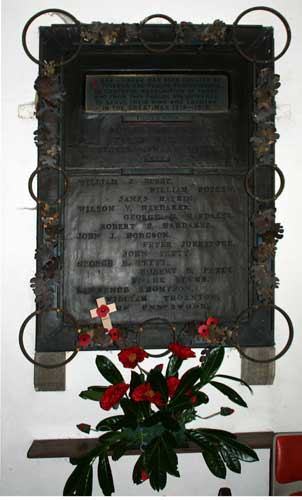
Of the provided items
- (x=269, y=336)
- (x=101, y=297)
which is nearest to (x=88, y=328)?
(x=101, y=297)

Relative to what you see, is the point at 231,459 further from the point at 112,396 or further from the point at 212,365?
the point at 112,396

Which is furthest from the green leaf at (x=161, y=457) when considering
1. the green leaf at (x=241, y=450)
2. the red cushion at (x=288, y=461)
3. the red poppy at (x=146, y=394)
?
the red cushion at (x=288, y=461)

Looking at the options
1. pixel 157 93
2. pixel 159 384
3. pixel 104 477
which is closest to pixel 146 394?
pixel 159 384

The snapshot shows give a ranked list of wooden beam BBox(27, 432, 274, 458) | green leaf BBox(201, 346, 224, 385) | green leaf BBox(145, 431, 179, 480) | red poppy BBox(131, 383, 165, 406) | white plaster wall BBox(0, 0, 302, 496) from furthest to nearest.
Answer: white plaster wall BBox(0, 0, 302, 496) → wooden beam BBox(27, 432, 274, 458) → green leaf BBox(201, 346, 224, 385) → red poppy BBox(131, 383, 165, 406) → green leaf BBox(145, 431, 179, 480)

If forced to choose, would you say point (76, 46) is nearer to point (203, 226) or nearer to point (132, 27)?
point (132, 27)

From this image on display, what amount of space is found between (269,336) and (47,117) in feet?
4.57

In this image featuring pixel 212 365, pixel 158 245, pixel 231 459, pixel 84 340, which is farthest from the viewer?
pixel 158 245

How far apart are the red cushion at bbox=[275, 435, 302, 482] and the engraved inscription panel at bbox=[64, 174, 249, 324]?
563 millimetres

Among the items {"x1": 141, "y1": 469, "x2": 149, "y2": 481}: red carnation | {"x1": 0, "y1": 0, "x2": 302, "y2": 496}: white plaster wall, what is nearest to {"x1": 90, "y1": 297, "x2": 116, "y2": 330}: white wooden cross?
{"x1": 0, "y1": 0, "x2": 302, "y2": 496}: white plaster wall

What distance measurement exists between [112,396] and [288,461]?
0.77m

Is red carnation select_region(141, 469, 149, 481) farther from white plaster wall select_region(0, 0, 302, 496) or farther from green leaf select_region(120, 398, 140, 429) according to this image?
white plaster wall select_region(0, 0, 302, 496)

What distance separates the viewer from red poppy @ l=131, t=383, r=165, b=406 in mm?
1302

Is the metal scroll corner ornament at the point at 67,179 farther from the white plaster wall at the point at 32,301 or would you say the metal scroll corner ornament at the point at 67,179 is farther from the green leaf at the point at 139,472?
the green leaf at the point at 139,472

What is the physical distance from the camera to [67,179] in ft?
6.08
